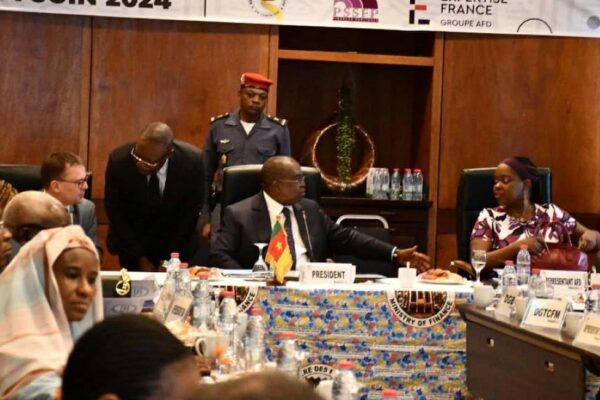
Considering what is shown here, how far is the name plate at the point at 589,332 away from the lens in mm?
3479

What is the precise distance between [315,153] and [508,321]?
Answer: 4.00m

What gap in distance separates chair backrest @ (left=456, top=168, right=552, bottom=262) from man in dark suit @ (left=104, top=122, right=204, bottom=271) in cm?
137

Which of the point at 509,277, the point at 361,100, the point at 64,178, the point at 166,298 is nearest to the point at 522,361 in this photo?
the point at 509,277

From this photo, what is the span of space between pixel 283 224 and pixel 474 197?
40.9 inches

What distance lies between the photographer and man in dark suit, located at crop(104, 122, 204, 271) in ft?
19.4

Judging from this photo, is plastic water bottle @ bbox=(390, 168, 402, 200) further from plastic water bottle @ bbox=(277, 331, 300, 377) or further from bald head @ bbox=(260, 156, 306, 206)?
plastic water bottle @ bbox=(277, 331, 300, 377)

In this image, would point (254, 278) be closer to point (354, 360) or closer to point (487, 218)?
point (354, 360)

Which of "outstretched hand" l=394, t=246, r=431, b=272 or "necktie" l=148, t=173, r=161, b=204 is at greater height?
"necktie" l=148, t=173, r=161, b=204

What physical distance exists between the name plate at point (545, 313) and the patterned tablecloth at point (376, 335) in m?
0.64

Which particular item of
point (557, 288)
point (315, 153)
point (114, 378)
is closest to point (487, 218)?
point (557, 288)

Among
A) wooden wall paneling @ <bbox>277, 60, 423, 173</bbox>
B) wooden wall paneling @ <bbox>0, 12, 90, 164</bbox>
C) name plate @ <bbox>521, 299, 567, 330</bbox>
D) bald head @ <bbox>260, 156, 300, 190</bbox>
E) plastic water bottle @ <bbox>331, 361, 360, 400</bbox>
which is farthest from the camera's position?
wooden wall paneling @ <bbox>277, 60, 423, 173</bbox>

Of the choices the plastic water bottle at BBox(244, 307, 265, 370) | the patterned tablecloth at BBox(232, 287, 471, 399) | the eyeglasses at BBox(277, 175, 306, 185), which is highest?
the eyeglasses at BBox(277, 175, 306, 185)

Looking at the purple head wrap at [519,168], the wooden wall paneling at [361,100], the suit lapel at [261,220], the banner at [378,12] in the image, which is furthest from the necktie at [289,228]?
the wooden wall paneling at [361,100]

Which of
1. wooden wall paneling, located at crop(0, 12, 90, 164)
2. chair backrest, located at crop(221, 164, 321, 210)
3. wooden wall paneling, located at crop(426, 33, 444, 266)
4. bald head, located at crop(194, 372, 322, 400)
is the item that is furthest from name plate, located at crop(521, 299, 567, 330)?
wooden wall paneling, located at crop(0, 12, 90, 164)
